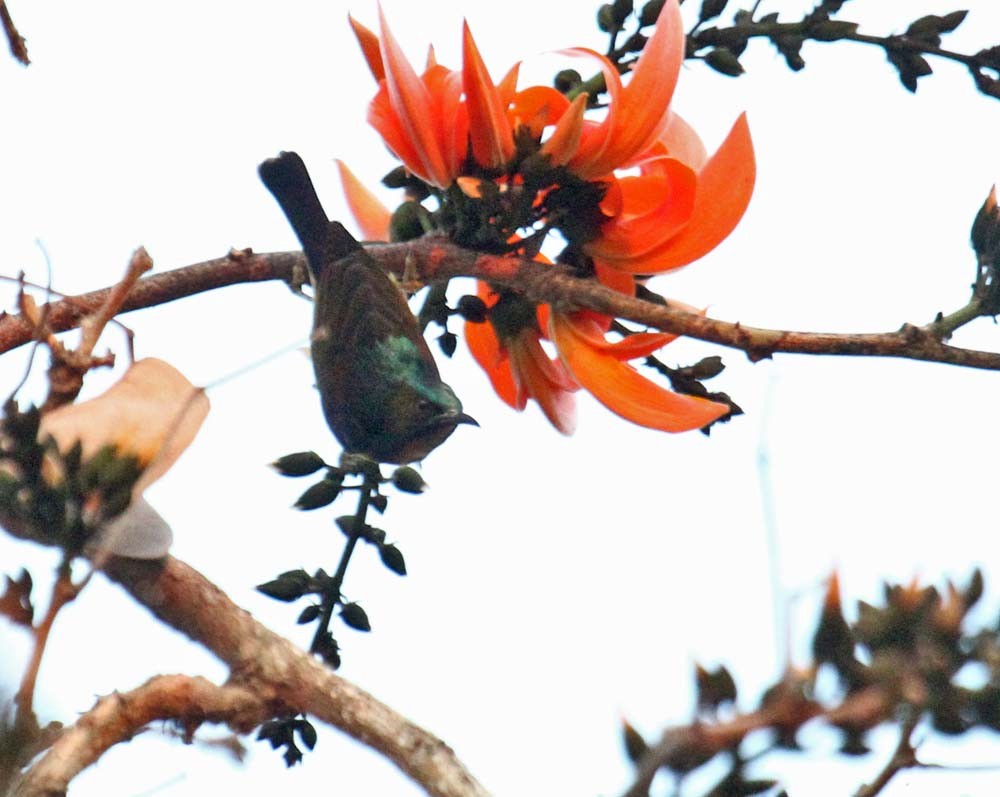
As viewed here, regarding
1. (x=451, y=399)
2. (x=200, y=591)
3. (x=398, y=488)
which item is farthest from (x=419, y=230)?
(x=200, y=591)

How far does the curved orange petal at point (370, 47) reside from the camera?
1525mm

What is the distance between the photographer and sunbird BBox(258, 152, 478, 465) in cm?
204

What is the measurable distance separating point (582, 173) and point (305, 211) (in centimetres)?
100

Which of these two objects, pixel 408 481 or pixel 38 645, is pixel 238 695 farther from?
pixel 408 481

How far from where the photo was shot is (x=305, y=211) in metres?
2.40

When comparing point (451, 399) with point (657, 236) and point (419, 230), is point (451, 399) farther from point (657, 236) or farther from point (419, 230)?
point (657, 236)

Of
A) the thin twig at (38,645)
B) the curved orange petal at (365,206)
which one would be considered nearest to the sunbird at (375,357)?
the curved orange petal at (365,206)

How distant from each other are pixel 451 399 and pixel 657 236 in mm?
726

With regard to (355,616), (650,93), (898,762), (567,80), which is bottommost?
(898,762)

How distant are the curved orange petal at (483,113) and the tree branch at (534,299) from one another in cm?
11

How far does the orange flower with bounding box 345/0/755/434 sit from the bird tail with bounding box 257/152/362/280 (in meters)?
0.63

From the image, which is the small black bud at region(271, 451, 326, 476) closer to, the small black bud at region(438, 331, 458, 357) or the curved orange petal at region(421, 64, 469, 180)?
the small black bud at region(438, 331, 458, 357)

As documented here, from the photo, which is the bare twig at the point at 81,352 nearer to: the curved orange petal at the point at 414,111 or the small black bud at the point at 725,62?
the curved orange petal at the point at 414,111

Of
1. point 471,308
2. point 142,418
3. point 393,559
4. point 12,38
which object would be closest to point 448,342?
point 471,308
